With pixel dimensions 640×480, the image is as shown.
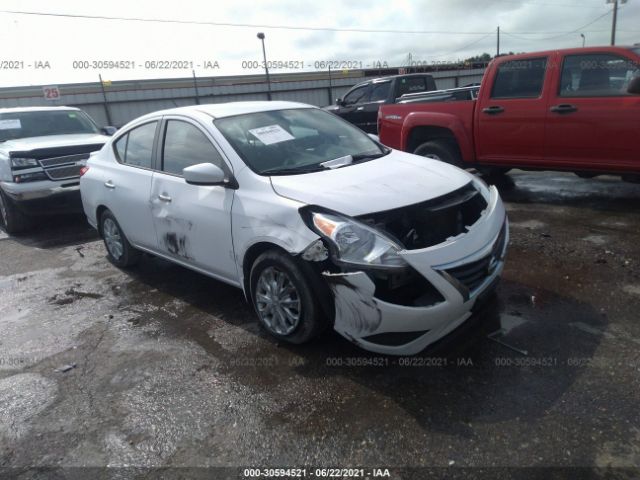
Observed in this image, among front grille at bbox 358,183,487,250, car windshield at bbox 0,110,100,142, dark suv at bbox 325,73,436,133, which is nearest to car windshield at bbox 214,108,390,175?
front grille at bbox 358,183,487,250

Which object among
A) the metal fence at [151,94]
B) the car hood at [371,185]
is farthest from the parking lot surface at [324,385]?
the metal fence at [151,94]

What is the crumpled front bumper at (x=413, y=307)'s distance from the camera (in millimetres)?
2746

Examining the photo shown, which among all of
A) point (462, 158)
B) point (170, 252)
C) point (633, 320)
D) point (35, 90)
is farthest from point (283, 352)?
point (35, 90)

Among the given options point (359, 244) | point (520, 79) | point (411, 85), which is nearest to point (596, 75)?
point (520, 79)

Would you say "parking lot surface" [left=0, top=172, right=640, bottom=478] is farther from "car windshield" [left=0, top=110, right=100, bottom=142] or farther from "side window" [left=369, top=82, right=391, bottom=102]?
"side window" [left=369, top=82, right=391, bottom=102]

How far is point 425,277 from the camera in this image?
2738 mm

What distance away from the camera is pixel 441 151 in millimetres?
7141

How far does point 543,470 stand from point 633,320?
1696 mm

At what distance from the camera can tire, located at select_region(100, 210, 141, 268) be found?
16.7 ft

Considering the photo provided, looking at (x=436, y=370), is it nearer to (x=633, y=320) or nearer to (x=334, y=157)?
(x=633, y=320)

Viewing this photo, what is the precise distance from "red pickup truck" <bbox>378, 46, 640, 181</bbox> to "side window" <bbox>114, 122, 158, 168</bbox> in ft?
13.4

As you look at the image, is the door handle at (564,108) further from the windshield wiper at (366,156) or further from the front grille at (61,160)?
the front grille at (61,160)

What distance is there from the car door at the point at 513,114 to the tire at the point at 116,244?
4.72m

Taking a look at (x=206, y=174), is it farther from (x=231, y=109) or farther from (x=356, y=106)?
(x=356, y=106)
